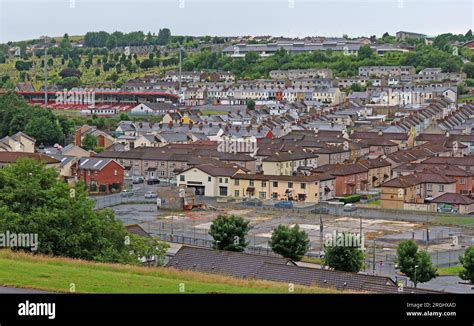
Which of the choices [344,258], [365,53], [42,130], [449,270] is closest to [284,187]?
[449,270]

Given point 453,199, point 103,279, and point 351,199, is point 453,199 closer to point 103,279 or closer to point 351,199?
point 351,199

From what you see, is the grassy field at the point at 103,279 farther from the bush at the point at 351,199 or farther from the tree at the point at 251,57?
the tree at the point at 251,57

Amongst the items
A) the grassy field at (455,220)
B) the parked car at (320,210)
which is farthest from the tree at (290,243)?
the parked car at (320,210)

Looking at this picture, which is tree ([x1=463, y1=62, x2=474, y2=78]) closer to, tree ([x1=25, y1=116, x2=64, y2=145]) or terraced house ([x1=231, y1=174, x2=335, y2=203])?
tree ([x1=25, y1=116, x2=64, y2=145])

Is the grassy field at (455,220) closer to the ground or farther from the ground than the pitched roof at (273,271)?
→ closer to the ground

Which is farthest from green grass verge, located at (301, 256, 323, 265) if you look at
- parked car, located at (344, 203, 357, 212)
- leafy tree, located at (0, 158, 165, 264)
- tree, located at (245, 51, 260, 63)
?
tree, located at (245, 51, 260, 63)
